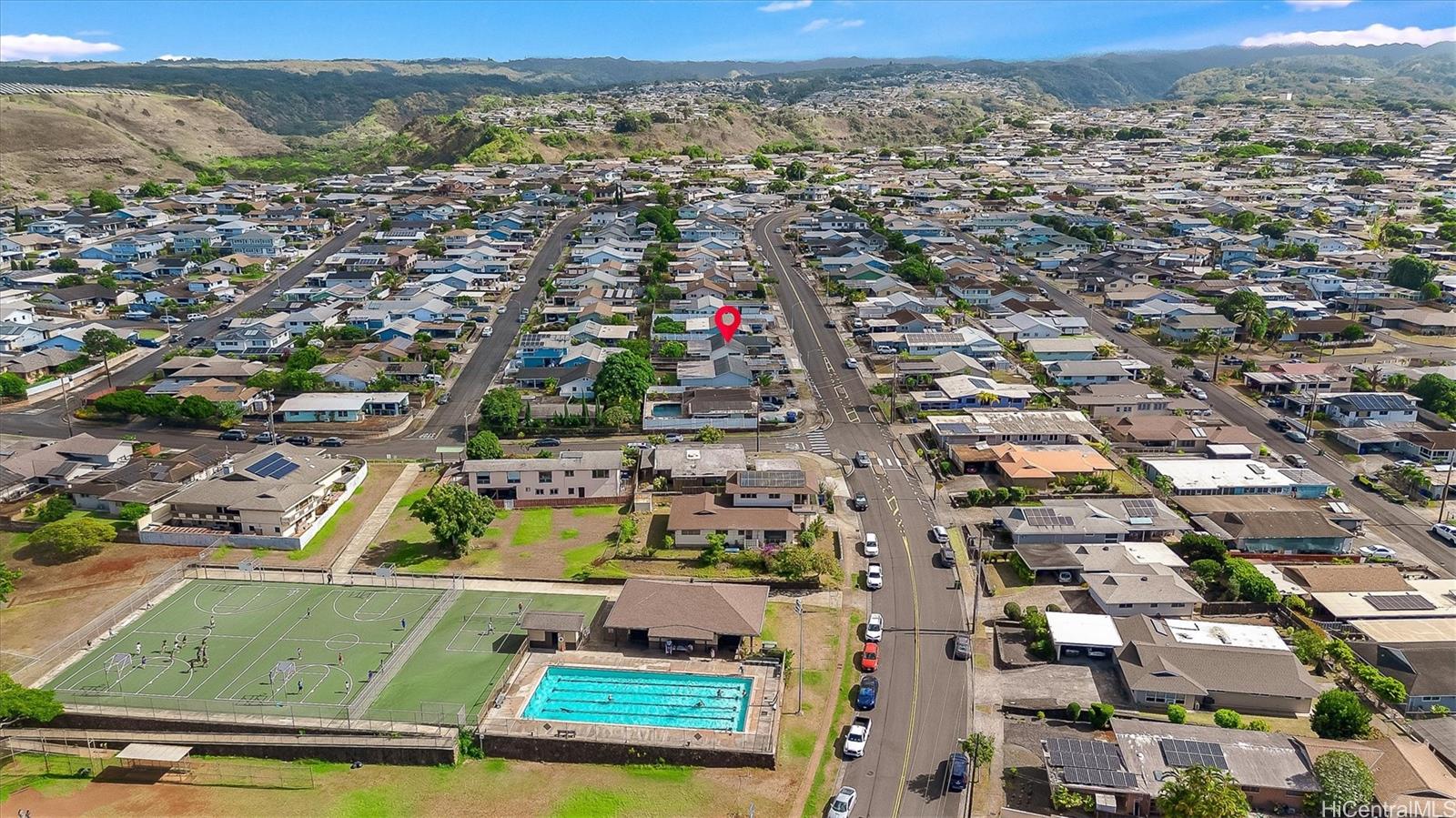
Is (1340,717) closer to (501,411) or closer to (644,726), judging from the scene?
(644,726)

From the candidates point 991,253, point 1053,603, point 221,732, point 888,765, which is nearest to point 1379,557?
point 1053,603

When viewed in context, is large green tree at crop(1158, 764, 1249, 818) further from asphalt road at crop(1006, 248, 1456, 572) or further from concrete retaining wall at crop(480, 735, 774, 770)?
asphalt road at crop(1006, 248, 1456, 572)

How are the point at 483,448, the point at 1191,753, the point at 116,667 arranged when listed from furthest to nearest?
1. the point at 483,448
2. the point at 116,667
3. the point at 1191,753

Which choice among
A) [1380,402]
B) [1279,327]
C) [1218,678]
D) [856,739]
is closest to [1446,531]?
[1380,402]

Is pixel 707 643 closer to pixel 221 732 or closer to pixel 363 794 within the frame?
pixel 363 794

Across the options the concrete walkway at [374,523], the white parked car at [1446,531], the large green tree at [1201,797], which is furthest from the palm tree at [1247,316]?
the concrete walkway at [374,523]
